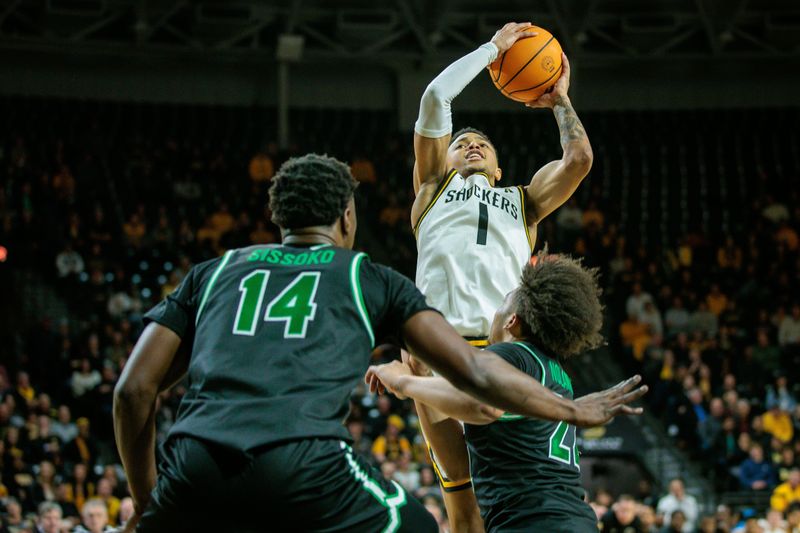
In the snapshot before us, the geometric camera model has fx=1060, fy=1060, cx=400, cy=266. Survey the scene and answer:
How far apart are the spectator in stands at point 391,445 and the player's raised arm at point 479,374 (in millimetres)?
10547

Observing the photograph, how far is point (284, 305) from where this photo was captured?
341 cm

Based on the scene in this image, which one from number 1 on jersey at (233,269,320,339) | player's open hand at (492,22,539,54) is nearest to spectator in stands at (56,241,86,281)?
player's open hand at (492,22,539,54)

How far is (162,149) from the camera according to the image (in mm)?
22312

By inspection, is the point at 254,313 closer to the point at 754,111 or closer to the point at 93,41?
the point at 93,41

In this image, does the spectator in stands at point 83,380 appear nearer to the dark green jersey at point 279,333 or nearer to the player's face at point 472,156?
the player's face at point 472,156

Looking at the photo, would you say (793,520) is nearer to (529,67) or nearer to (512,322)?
(529,67)

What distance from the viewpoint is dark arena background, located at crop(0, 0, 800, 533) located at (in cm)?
1477

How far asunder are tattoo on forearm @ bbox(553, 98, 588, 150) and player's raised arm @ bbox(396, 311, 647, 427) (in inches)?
105

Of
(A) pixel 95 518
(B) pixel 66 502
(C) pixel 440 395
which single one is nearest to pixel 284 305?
(C) pixel 440 395

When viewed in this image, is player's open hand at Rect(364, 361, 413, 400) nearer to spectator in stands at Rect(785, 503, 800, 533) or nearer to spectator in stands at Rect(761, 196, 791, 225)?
spectator in stands at Rect(785, 503, 800, 533)

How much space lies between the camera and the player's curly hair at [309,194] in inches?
145

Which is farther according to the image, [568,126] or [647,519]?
[647,519]

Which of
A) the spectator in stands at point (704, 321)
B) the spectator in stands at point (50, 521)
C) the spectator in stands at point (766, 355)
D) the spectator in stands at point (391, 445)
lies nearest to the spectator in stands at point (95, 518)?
the spectator in stands at point (50, 521)

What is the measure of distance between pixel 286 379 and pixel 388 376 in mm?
1150
